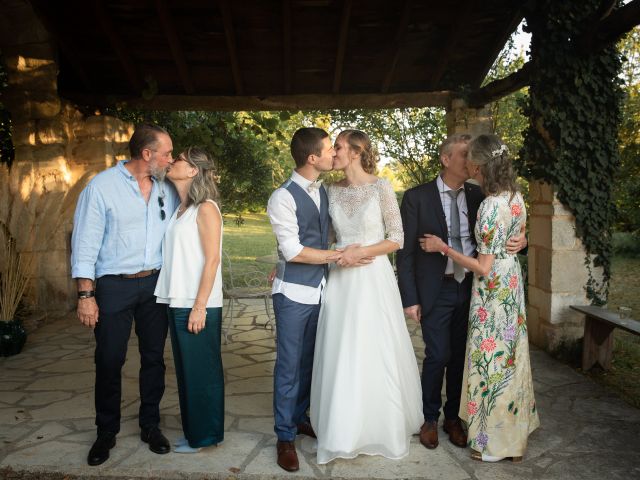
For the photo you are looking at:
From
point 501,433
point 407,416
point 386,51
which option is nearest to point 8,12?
point 386,51

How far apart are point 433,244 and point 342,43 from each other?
3.76 metres

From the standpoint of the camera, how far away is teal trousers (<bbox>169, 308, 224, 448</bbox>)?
9.80 feet

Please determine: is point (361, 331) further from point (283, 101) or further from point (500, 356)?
point (283, 101)

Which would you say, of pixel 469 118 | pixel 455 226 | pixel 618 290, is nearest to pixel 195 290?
pixel 455 226

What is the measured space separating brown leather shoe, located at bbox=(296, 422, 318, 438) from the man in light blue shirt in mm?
763

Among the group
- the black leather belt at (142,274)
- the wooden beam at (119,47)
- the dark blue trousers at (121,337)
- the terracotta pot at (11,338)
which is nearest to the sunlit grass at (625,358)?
the dark blue trousers at (121,337)

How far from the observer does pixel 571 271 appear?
493 cm

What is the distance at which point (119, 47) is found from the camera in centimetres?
615

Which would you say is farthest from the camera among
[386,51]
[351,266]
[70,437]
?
[386,51]

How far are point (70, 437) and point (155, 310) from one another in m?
1.02

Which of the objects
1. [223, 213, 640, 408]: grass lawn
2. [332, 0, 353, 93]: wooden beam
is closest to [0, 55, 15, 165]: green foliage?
[223, 213, 640, 408]: grass lawn

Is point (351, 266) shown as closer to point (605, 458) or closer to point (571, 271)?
point (605, 458)

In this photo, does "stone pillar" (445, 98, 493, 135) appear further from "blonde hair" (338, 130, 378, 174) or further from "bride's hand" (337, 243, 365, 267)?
"bride's hand" (337, 243, 365, 267)

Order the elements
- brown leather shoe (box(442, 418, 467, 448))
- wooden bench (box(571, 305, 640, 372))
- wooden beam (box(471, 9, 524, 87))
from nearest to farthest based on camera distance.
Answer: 1. brown leather shoe (box(442, 418, 467, 448))
2. wooden bench (box(571, 305, 640, 372))
3. wooden beam (box(471, 9, 524, 87))
